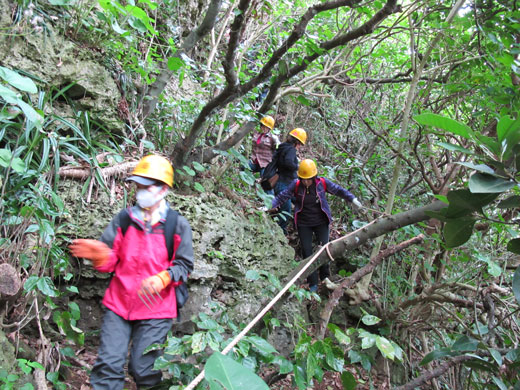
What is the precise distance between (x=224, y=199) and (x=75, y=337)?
2317 mm

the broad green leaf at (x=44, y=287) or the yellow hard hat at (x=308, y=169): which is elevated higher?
the yellow hard hat at (x=308, y=169)

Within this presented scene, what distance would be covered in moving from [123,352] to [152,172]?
46.7 inches

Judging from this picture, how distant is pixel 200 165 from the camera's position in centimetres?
433

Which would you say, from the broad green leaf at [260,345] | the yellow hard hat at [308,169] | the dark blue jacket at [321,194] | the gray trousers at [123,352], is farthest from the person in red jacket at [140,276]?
the dark blue jacket at [321,194]

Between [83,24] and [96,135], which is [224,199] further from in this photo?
[83,24]

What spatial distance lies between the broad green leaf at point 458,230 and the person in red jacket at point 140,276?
1.62 meters

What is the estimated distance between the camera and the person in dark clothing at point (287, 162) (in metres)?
5.87

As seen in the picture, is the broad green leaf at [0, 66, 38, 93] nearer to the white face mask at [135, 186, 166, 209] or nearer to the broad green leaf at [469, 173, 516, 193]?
the white face mask at [135, 186, 166, 209]

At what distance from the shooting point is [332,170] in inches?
224

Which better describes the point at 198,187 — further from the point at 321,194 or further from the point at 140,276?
the point at 140,276

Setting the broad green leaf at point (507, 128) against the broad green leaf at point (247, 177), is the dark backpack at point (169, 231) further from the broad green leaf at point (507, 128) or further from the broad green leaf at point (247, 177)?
the broad green leaf at point (507, 128)

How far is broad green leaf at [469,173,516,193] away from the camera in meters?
1.17

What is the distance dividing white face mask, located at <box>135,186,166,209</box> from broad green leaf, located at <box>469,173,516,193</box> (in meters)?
1.95

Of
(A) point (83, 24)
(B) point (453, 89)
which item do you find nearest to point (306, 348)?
(B) point (453, 89)
